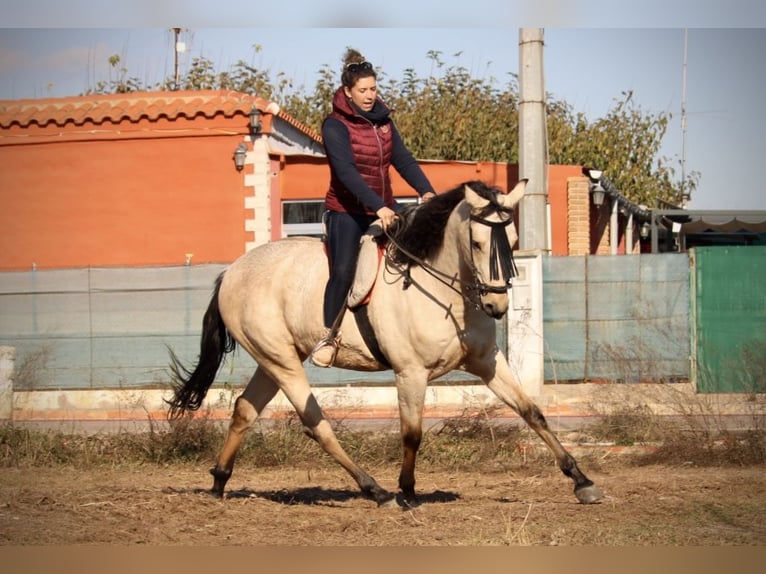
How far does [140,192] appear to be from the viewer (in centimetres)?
2334

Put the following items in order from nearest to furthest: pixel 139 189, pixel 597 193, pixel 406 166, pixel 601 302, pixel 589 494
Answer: pixel 589 494 → pixel 406 166 → pixel 601 302 → pixel 139 189 → pixel 597 193

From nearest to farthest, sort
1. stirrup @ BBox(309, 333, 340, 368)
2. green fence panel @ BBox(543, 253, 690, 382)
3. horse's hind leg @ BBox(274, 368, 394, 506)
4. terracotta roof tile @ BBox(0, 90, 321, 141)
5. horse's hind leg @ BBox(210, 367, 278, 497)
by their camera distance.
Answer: stirrup @ BBox(309, 333, 340, 368)
horse's hind leg @ BBox(274, 368, 394, 506)
horse's hind leg @ BBox(210, 367, 278, 497)
green fence panel @ BBox(543, 253, 690, 382)
terracotta roof tile @ BBox(0, 90, 321, 141)

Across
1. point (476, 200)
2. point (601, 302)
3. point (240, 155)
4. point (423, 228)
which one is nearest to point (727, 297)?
point (601, 302)

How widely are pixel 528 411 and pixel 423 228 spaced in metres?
1.59

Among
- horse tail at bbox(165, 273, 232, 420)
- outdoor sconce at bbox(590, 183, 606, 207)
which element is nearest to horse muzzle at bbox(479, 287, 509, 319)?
horse tail at bbox(165, 273, 232, 420)

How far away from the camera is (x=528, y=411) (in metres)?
8.02

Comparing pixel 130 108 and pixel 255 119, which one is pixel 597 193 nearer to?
pixel 255 119

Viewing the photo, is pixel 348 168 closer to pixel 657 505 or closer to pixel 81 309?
pixel 657 505

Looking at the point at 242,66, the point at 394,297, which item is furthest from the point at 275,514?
the point at 242,66

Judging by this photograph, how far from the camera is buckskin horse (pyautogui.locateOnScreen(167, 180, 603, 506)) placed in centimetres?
757

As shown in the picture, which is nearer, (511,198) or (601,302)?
(511,198)

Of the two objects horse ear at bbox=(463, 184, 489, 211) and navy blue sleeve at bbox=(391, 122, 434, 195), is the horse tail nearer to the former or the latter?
navy blue sleeve at bbox=(391, 122, 434, 195)

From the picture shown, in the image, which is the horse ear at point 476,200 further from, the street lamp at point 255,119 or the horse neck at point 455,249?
the street lamp at point 255,119

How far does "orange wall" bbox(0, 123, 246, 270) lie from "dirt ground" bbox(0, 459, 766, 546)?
1316 centimetres
